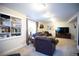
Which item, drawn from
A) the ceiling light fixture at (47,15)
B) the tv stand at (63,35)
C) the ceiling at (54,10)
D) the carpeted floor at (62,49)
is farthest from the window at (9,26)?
the tv stand at (63,35)

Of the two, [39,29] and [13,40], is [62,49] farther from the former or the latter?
[13,40]

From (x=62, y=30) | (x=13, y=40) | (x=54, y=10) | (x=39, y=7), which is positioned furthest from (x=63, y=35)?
(x=13, y=40)

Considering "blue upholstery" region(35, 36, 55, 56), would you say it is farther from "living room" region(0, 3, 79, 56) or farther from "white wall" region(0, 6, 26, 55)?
"white wall" region(0, 6, 26, 55)

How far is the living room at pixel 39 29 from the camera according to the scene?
73.0 inches

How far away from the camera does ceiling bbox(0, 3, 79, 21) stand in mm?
1874

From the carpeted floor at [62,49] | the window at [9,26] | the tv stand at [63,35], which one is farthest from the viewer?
the tv stand at [63,35]

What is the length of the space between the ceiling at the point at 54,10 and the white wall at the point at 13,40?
0.09 meters

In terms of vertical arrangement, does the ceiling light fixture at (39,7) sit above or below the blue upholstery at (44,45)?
above

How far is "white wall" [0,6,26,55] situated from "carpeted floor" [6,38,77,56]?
0.43 feet

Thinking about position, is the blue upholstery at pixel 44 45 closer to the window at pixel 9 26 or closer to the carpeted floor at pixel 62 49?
the carpeted floor at pixel 62 49

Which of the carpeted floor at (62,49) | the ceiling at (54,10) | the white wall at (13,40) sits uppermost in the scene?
the ceiling at (54,10)

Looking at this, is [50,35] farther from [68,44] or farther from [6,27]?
[6,27]

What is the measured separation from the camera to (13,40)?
1.93 m

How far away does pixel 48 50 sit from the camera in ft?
6.38
